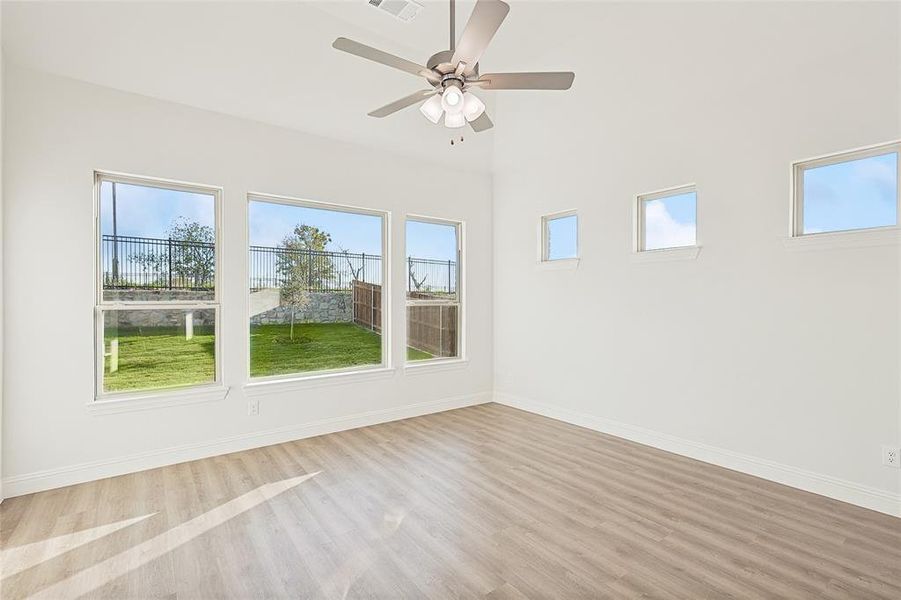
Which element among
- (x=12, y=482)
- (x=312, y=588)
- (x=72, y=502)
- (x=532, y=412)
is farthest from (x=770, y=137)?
(x=12, y=482)

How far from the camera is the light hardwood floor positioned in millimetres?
2072

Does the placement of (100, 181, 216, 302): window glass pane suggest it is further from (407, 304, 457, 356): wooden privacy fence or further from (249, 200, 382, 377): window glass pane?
(407, 304, 457, 356): wooden privacy fence

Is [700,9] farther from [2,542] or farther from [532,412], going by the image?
[2,542]

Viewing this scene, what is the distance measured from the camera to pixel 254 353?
413 cm

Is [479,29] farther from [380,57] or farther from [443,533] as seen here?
[443,533]

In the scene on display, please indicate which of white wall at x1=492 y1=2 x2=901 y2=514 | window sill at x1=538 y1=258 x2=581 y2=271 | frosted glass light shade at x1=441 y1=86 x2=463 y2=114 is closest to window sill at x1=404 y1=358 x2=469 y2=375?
white wall at x1=492 y1=2 x2=901 y2=514

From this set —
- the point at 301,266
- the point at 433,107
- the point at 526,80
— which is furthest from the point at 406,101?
the point at 301,266

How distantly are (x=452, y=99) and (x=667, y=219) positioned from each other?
2.53 metres

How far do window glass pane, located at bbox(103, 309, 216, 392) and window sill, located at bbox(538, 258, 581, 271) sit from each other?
3394mm

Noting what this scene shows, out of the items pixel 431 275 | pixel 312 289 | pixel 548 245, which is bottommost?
pixel 312 289

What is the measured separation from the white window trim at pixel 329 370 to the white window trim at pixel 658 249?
2.52 metres

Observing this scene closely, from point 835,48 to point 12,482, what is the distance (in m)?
6.18

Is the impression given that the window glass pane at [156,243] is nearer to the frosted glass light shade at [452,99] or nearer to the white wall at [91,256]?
the white wall at [91,256]

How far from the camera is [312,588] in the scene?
205cm
